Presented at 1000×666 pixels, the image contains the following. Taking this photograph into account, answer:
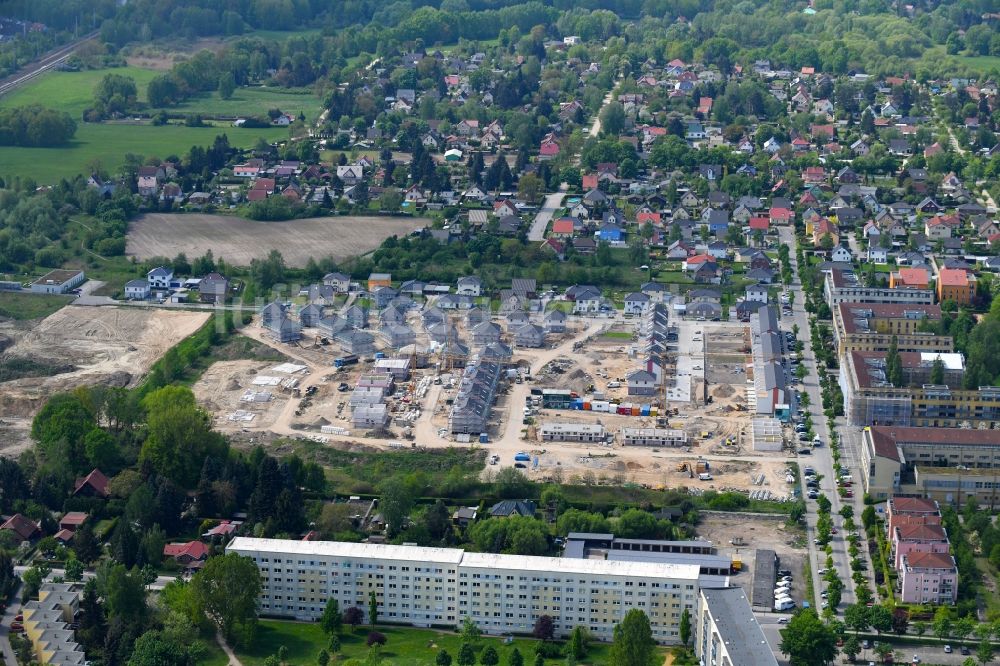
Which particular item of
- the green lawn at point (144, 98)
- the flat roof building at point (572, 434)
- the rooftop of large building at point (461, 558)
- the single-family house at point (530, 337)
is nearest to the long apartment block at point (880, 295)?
the single-family house at point (530, 337)

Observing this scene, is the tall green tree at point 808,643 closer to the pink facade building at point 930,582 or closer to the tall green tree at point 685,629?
the tall green tree at point 685,629

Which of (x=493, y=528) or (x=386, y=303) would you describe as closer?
(x=493, y=528)

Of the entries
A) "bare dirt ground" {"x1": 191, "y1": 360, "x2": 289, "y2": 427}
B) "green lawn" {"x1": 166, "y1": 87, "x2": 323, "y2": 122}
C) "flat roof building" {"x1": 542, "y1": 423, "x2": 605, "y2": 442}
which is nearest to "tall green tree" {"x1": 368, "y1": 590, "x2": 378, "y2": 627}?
"flat roof building" {"x1": 542, "y1": 423, "x2": 605, "y2": 442}

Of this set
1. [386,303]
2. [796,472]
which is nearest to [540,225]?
[386,303]

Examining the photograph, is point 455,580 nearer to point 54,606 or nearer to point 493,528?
point 493,528

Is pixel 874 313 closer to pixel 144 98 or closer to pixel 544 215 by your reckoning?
pixel 544 215

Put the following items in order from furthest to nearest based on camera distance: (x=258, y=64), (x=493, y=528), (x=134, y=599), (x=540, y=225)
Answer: (x=258, y=64) → (x=540, y=225) → (x=493, y=528) → (x=134, y=599)

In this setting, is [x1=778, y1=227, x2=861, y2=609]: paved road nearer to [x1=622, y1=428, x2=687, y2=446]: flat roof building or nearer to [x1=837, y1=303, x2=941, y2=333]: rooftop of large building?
[x1=837, y1=303, x2=941, y2=333]: rooftop of large building
